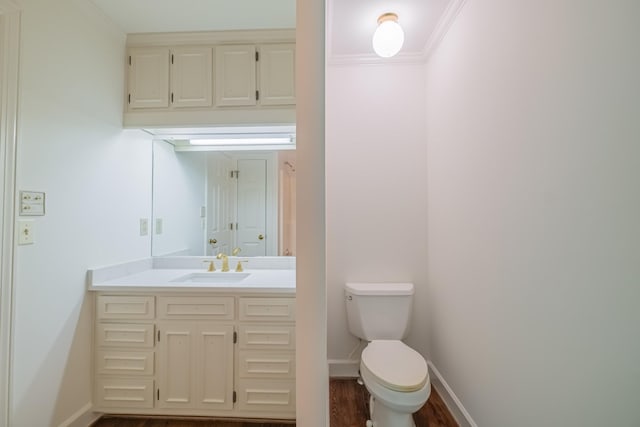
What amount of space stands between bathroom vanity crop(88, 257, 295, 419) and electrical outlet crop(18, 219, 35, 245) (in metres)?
0.42

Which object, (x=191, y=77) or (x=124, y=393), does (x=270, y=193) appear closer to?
(x=191, y=77)

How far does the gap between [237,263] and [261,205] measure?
487 millimetres

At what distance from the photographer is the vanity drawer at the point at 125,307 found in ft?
5.31

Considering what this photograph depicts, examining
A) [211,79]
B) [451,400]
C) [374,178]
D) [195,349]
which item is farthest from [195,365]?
[211,79]

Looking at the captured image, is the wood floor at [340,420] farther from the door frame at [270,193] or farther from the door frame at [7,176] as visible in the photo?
the door frame at [270,193]

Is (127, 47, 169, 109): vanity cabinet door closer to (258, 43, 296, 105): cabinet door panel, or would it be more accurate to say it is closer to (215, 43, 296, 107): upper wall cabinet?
(215, 43, 296, 107): upper wall cabinet

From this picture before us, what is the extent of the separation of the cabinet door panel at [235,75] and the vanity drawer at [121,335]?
1.54 m

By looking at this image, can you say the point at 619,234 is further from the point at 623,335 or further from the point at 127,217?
the point at 127,217

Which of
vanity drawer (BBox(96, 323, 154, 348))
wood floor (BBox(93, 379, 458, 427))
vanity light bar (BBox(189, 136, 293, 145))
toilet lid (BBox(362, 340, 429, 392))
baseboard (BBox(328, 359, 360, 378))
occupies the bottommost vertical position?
wood floor (BBox(93, 379, 458, 427))

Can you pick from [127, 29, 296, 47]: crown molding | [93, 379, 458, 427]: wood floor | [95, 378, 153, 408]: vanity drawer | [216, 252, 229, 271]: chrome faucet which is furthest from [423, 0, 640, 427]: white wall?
[95, 378, 153, 408]: vanity drawer

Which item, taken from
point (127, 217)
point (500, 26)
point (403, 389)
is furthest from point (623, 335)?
point (127, 217)

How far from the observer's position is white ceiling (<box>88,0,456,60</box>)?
1.57m

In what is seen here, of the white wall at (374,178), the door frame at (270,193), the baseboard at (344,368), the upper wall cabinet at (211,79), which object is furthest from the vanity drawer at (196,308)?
the upper wall cabinet at (211,79)

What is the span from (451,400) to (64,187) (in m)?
2.56
